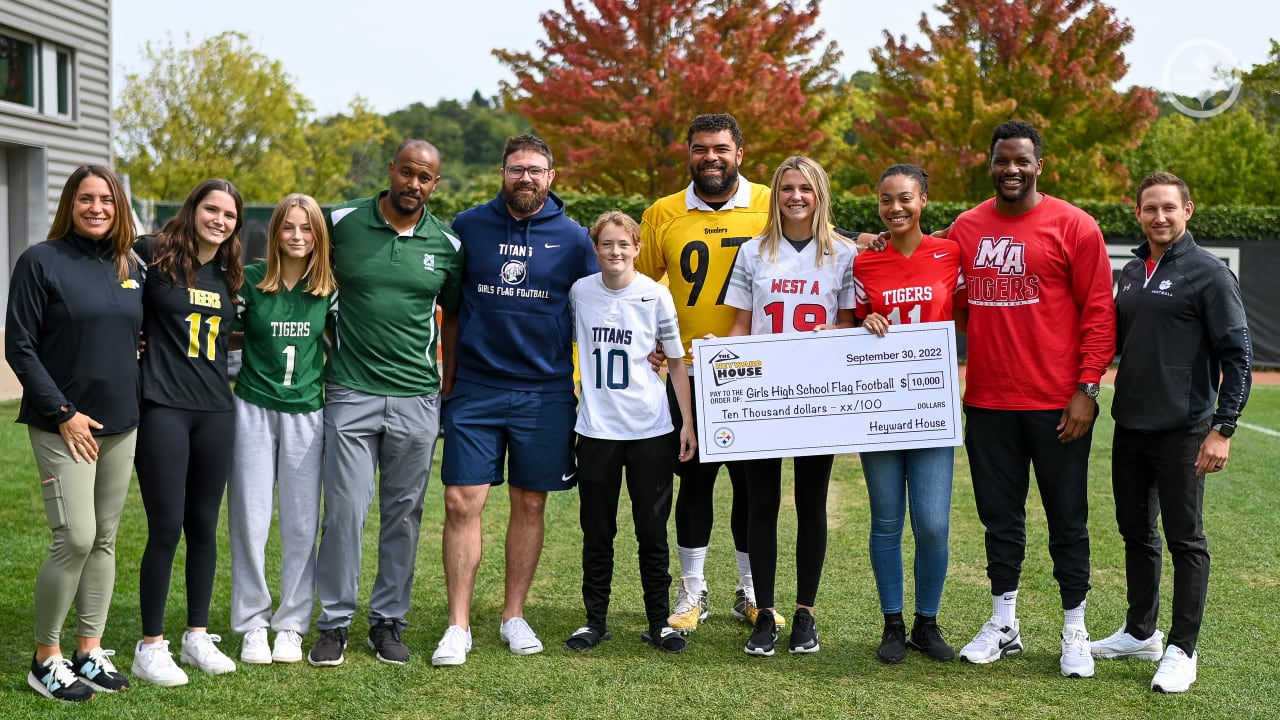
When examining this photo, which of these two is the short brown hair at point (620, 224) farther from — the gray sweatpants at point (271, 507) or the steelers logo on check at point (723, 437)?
the gray sweatpants at point (271, 507)

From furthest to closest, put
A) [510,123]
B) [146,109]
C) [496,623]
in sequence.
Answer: [510,123]
[146,109]
[496,623]

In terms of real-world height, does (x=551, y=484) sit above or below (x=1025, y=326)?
below

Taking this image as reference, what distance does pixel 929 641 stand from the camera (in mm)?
4883

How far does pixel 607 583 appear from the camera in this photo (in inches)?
199

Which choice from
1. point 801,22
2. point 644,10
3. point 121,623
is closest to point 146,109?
point 644,10

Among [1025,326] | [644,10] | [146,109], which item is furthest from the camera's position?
[146,109]

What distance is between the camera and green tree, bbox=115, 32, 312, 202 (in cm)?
3262

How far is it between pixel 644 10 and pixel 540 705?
19.5 m

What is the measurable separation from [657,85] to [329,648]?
1815 centimetres

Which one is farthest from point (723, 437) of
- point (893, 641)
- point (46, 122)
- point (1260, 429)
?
point (46, 122)

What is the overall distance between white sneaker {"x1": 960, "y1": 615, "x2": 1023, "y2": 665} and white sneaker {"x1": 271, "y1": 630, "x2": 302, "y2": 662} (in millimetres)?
2845

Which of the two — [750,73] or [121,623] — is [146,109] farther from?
[121,623]

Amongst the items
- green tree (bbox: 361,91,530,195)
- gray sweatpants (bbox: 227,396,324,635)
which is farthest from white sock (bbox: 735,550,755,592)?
green tree (bbox: 361,91,530,195)

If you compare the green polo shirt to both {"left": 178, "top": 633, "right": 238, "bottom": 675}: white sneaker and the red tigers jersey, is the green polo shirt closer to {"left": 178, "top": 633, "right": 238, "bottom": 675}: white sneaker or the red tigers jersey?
{"left": 178, "top": 633, "right": 238, "bottom": 675}: white sneaker
